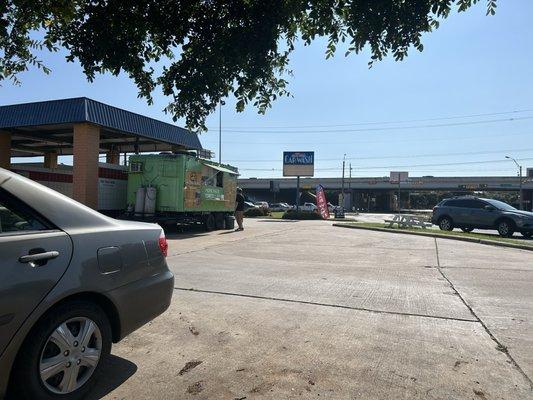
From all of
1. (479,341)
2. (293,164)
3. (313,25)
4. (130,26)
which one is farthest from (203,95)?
(293,164)

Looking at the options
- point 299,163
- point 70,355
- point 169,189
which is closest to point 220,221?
point 169,189

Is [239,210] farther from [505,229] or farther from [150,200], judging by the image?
[505,229]

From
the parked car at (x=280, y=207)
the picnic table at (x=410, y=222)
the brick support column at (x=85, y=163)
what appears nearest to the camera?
the brick support column at (x=85, y=163)

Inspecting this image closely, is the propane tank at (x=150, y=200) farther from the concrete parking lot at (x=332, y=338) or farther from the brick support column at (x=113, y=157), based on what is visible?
the brick support column at (x=113, y=157)

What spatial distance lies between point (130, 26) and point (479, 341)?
4.88 m

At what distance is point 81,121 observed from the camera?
58.9ft

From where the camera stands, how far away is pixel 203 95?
16.9 ft

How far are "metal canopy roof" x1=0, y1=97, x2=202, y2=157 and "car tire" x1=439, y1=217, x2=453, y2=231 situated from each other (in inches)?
495

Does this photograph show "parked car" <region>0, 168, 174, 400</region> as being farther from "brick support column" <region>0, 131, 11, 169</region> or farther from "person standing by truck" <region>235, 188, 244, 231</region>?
"brick support column" <region>0, 131, 11, 169</region>

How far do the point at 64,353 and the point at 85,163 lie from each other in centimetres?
1674

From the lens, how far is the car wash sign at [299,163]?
4212 cm

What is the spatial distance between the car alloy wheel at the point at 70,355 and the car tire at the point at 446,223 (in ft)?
69.1

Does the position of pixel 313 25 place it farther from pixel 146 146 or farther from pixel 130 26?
pixel 146 146

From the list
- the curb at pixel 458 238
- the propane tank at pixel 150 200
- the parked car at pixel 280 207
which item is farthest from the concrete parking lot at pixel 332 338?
the parked car at pixel 280 207
